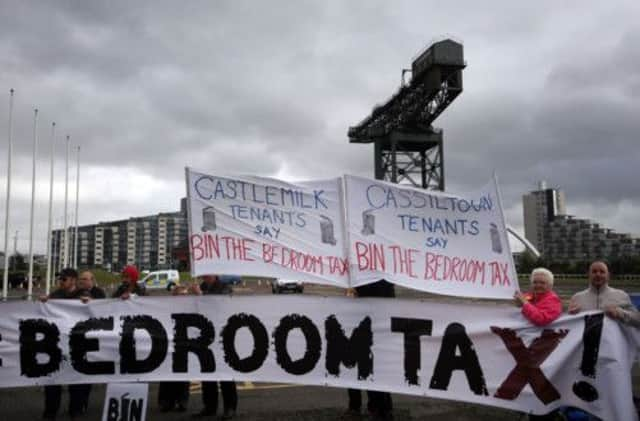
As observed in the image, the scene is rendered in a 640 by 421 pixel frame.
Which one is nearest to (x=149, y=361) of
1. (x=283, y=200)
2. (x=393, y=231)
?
(x=283, y=200)

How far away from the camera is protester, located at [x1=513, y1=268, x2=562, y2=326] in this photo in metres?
5.78

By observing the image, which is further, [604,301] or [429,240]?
[429,240]

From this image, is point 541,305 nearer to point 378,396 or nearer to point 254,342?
point 378,396

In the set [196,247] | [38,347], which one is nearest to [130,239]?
[38,347]

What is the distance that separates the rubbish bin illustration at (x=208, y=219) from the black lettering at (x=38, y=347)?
6.70ft

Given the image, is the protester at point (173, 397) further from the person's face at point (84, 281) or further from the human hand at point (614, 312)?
the human hand at point (614, 312)

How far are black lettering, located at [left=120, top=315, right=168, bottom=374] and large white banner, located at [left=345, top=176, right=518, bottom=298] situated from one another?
218 cm

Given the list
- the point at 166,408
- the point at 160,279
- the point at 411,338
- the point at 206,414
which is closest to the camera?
the point at 411,338

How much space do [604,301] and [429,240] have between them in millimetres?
A: 1887

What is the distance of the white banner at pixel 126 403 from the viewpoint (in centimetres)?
527

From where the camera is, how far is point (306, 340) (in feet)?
20.3

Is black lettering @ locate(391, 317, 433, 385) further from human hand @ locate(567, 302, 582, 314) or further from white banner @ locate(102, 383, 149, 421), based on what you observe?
white banner @ locate(102, 383, 149, 421)

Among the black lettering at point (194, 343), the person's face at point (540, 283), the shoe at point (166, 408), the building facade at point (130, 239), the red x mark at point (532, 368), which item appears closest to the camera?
the person's face at point (540, 283)

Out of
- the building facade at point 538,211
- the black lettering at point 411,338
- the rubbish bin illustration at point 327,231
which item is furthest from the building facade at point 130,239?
the black lettering at point 411,338
